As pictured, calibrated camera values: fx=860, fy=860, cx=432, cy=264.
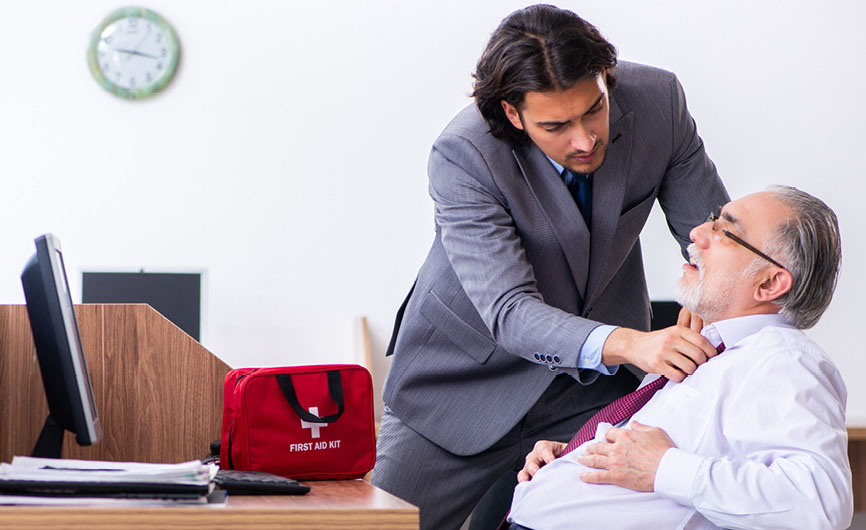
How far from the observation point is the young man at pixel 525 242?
168 cm

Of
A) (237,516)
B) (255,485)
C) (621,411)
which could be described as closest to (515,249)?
(621,411)

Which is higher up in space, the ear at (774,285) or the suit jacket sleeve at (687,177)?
the suit jacket sleeve at (687,177)

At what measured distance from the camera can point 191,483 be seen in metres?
1.08

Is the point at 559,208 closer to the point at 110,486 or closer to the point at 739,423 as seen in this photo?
the point at 739,423

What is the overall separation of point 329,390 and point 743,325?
0.74 meters

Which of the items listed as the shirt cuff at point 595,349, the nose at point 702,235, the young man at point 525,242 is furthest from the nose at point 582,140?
the shirt cuff at point 595,349

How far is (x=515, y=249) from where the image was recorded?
1725 mm

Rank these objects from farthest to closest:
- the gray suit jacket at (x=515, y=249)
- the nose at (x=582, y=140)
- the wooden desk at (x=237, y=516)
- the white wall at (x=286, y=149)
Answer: the white wall at (x=286, y=149), the gray suit jacket at (x=515, y=249), the nose at (x=582, y=140), the wooden desk at (x=237, y=516)

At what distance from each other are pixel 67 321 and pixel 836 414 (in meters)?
1.15

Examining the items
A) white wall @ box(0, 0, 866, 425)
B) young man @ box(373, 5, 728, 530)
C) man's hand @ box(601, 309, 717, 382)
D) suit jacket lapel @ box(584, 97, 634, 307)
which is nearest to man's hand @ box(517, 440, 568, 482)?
young man @ box(373, 5, 728, 530)

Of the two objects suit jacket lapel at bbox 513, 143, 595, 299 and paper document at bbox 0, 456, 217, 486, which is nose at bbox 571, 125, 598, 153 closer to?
suit jacket lapel at bbox 513, 143, 595, 299

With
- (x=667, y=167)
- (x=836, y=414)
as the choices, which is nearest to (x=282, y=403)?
(x=836, y=414)

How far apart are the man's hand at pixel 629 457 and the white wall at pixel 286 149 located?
2.12 m

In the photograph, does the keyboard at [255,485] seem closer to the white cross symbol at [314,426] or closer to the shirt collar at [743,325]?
the white cross symbol at [314,426]
